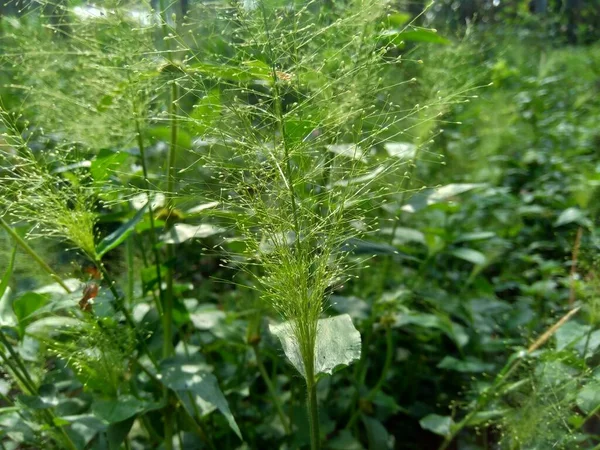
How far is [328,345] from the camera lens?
0.79 meters

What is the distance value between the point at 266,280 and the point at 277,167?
14cm

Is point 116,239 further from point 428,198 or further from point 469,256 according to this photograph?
point 469,256

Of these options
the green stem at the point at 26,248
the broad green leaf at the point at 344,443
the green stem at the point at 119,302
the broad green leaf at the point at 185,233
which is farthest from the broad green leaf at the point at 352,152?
the broad green leaf at the point at 344,443

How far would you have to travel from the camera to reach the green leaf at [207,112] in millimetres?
771

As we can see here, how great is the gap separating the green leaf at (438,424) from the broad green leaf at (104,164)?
73 cm

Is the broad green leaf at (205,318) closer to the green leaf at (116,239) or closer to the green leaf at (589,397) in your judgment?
the green leaf at (116,239)

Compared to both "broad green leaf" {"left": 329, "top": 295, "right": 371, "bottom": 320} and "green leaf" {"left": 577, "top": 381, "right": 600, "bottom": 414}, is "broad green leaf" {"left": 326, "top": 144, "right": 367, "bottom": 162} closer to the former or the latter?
"broad green leaf" {"left": 329, "top": 295, "right": 371, "bottom": 320}

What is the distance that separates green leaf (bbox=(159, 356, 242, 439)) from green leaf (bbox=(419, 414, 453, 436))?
383mm

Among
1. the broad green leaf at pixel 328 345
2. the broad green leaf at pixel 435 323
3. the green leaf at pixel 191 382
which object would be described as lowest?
the broad green leaf at pixel 435 323

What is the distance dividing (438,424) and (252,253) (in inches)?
24.1

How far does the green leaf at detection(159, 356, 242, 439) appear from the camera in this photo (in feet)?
3.20

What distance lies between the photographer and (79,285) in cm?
112

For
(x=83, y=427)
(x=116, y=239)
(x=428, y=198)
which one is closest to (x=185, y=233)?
(x=116, y=239)

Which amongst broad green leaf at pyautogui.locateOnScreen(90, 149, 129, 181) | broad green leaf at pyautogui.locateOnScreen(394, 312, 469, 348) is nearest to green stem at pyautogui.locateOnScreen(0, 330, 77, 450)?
broad green leaf at pyautogui.locateOnScreen(90, 149, 129, 181)
